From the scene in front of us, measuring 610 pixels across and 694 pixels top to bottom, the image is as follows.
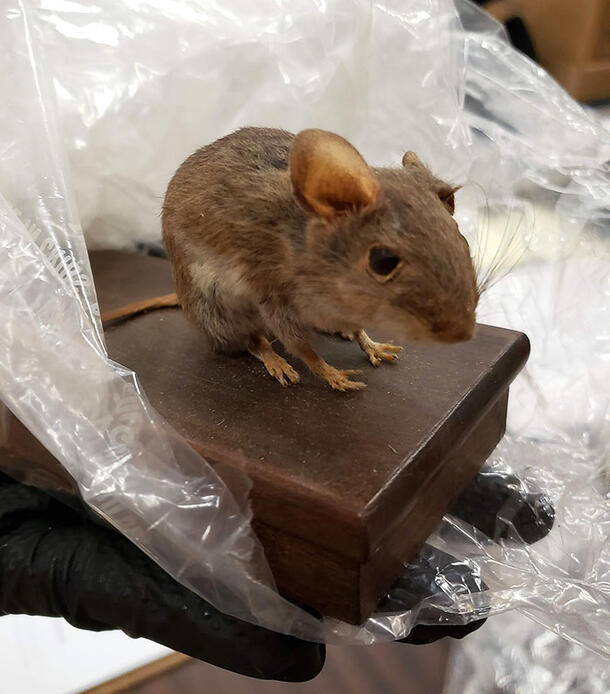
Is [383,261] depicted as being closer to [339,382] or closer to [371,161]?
[339,382]

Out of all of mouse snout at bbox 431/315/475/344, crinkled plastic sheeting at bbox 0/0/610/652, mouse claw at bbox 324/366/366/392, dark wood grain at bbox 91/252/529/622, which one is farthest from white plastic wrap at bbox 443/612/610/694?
mouse snout at bbox 431/315/475/344

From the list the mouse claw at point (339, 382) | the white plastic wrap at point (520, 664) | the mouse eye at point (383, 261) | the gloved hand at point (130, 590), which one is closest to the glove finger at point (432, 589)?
the gloved hand at point (130, 590)

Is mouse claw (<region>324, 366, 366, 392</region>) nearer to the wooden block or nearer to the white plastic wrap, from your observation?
the wooden block

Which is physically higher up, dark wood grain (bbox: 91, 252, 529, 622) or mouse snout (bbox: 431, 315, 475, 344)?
mouse snout (bbox: 431, 315, 475, 344)

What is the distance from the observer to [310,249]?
1.79 feet

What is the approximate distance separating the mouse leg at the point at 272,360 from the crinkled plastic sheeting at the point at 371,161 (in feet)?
0.39

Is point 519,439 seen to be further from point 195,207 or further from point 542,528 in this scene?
point 195,207

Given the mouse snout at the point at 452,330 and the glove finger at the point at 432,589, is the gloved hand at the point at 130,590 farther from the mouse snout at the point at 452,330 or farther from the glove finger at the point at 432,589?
the mouse snout at the point at 452,330

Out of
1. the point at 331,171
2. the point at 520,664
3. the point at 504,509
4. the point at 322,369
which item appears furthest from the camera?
the point at 520,664

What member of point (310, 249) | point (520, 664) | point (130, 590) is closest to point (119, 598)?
point (130, 590)

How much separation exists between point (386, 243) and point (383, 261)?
1cm

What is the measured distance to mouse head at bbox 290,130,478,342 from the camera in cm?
49

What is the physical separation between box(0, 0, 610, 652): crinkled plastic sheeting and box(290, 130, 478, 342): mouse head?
0.22m

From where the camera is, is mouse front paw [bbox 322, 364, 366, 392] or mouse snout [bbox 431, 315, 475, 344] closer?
mouse snout [bbox 431, 315, 475, 344]
